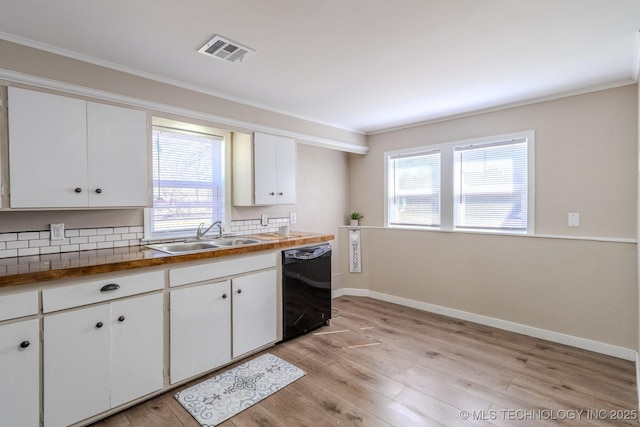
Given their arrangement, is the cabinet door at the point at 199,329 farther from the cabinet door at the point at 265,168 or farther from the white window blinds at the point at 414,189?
the white window blinds at the point at 414,189

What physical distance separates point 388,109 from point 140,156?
2467 mm

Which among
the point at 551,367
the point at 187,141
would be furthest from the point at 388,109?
the point at 551,367

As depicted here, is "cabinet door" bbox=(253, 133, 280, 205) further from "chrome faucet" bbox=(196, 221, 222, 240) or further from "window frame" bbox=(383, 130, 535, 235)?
"window frame" bbox=(383, 130, 535, 235)

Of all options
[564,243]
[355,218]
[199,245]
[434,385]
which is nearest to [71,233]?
[199,245]

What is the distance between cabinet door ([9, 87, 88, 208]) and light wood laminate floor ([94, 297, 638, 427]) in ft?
4.73

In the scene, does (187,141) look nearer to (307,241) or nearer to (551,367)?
(307,241)

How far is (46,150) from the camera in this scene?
1973 mm

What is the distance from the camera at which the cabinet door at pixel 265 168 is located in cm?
318

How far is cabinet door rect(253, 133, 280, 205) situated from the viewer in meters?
3.18

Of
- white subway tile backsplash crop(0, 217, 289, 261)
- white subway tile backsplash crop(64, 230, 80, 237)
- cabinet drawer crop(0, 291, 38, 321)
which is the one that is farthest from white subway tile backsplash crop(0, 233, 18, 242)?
cabinet drawer crop(0, 291, 38, 321)

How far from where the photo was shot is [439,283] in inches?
150

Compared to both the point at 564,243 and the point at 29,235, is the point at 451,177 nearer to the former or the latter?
the point at 564,243

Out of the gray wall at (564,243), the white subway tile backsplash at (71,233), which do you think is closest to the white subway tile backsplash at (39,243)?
the white subway tile backsplash at (71,233)

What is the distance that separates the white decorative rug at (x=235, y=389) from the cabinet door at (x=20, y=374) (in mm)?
788
